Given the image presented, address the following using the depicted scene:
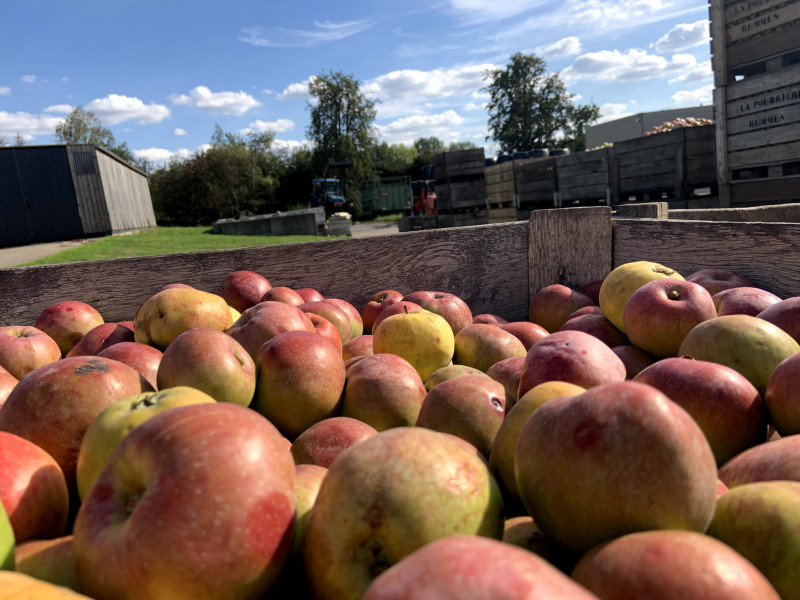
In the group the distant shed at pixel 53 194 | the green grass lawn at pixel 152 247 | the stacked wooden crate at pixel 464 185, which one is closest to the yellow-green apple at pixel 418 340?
the green grass lawn at pixel 152 247

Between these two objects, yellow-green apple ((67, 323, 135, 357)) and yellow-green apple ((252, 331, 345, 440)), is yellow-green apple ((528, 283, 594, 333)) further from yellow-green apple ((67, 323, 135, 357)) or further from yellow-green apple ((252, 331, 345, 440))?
yellow-green apple ((67, 323, 135, 357))

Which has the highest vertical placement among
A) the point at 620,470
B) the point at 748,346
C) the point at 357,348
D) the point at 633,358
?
the point at 620,470

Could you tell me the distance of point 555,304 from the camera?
3.58m

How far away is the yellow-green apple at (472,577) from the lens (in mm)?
666

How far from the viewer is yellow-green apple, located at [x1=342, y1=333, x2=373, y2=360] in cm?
299

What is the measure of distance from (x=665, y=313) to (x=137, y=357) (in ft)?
7.47

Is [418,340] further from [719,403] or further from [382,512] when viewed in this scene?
[382,512]

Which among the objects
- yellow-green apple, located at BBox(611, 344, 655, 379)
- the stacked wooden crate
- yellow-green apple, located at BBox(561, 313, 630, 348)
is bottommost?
yellow-green apple, located at BBox(611, 344, 655, 379)

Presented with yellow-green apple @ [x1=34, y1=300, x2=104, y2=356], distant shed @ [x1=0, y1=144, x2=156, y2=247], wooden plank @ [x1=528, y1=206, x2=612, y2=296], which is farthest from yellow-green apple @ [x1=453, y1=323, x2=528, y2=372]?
distant shed @ [x1=0, y1=144, x2=156, y2=247]

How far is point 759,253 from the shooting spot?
3115 mm

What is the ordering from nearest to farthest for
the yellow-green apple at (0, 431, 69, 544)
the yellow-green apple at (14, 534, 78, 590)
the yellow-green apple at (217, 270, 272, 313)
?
the yellow-green apple at (14, 534, 78, 590)
the yellow-green apple at (0, 431, 69, 544)
the yellow-green apple at (217, 270, 272, 313)

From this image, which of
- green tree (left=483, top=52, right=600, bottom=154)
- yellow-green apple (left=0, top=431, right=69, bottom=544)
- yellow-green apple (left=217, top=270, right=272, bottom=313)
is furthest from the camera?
green tree (left=483, top=52, right=600, bottom=154)

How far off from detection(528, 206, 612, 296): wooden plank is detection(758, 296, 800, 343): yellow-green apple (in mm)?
1663

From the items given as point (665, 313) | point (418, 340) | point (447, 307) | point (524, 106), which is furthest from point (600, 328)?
point (524, 106)
